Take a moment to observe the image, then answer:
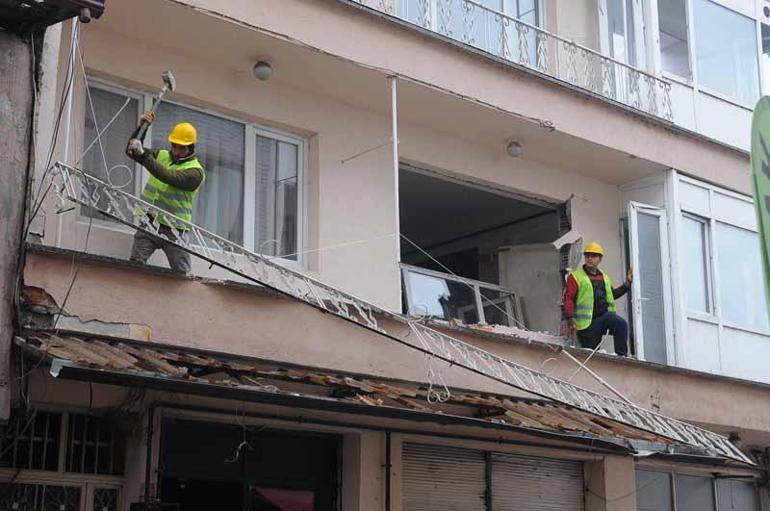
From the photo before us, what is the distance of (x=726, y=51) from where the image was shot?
58.4 feet

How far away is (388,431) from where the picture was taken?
13.0 metres

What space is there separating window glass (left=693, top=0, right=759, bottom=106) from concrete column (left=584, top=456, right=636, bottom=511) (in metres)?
5.55

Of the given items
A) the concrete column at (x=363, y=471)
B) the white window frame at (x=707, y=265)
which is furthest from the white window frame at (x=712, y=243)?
the concrete column at (x=363, y=471)

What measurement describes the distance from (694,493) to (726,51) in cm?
621

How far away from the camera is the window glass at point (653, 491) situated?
52.0 feet

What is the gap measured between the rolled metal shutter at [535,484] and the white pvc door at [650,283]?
181 centimetres

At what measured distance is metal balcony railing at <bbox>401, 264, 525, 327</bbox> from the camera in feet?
50.1

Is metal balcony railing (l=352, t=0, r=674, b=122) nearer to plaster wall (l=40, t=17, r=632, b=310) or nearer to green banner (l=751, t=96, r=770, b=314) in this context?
plaster wall (l=40, t=17, r=632, b=310)

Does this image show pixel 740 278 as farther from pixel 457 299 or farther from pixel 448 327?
pixel 448 327

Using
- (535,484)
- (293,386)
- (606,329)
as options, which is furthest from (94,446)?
(606,329)

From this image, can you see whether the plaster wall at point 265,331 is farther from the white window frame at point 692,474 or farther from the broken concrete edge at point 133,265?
the white window frame at point 692,474


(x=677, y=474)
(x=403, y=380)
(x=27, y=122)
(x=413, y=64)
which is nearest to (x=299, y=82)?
(x=413, y=64)

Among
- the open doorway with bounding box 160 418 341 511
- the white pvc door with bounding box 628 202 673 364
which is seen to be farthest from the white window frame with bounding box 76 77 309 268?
the white pvc door with bounding box 628 202 673 364

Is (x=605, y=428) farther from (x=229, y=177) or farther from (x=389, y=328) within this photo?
(x=229, y=177)
